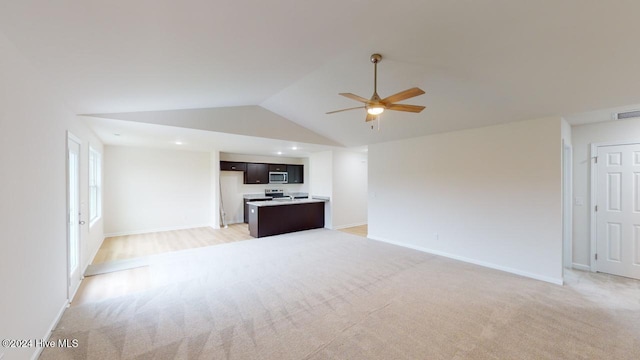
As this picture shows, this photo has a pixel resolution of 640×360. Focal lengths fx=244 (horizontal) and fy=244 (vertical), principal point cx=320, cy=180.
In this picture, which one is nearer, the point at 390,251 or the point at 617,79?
the point at 617,79

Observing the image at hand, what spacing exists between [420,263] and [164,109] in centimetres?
499

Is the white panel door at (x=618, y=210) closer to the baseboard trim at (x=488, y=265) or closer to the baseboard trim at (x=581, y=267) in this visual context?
the baseboard trim at (x=581, y=267)

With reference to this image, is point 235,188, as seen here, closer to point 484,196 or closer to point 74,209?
point 74,209

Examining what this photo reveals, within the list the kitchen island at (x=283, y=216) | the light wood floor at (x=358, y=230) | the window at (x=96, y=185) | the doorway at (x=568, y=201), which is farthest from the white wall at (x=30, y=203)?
the doorway at (x=568, y=201)

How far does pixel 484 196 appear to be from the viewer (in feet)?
13.7

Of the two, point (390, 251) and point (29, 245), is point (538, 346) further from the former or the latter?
point (29, 245)

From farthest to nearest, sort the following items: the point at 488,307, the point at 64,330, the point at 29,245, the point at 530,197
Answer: the point at 530,197, the point at 488,307, the point at 64,330, the point at 29,245

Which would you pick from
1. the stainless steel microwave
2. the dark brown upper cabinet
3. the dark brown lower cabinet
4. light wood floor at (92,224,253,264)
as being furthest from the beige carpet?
the stainless steel microwave

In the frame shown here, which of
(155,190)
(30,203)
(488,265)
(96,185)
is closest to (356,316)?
(488,265)

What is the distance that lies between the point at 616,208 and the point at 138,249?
28.1 ft

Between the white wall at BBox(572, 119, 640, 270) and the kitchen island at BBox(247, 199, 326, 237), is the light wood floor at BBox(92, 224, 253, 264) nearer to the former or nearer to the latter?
the kitchen island at BBox(247, 199, 326, 237)

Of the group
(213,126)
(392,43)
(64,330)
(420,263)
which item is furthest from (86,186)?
(420,263)

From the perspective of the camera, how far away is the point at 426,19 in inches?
81.9

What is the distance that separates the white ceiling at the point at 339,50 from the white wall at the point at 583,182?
36 centimetres
